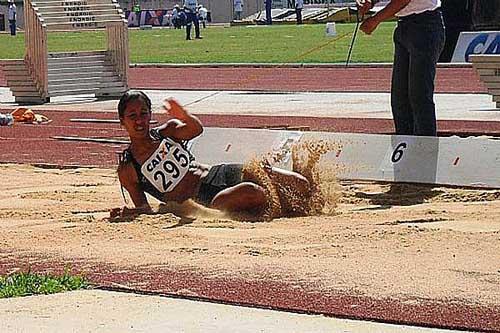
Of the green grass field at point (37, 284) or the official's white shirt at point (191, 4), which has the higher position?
the green grass field at point (37, 284)

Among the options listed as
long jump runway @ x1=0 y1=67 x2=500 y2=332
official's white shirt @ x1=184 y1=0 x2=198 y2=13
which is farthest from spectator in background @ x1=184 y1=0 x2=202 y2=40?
long jump runway @ x1=0 y1=67 x2=500 y2=332

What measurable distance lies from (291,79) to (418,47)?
53.6 ft

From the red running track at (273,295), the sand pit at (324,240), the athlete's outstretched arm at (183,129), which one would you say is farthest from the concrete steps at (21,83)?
the red running track at (273,295)

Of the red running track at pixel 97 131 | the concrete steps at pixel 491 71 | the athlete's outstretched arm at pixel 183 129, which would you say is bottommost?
Result: the red running track at pixel 97 131

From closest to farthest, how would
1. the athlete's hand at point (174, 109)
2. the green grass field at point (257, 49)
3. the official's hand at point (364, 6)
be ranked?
the athlete's hand at point (174, 109), the official's hand at point (364, 6), the green grass field at point (257, 49)

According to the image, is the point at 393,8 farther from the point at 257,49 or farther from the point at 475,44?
the point at 257,49

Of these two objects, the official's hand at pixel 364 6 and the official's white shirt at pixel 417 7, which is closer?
the official's white shirt at pixel 417 7

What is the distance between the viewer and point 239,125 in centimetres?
1695

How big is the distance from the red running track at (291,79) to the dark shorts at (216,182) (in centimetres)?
1311

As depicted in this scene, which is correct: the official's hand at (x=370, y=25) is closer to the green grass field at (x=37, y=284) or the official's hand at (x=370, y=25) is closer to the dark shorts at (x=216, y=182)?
the dark shorts at (x=216, y=182)

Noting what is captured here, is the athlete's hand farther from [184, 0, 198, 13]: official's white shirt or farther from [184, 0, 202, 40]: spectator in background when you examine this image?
[184, 0, 198, 13]: official's white shirt

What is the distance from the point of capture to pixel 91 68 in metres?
24.3

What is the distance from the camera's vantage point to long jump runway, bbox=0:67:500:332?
241 inches

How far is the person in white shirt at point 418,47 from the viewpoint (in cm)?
1112
